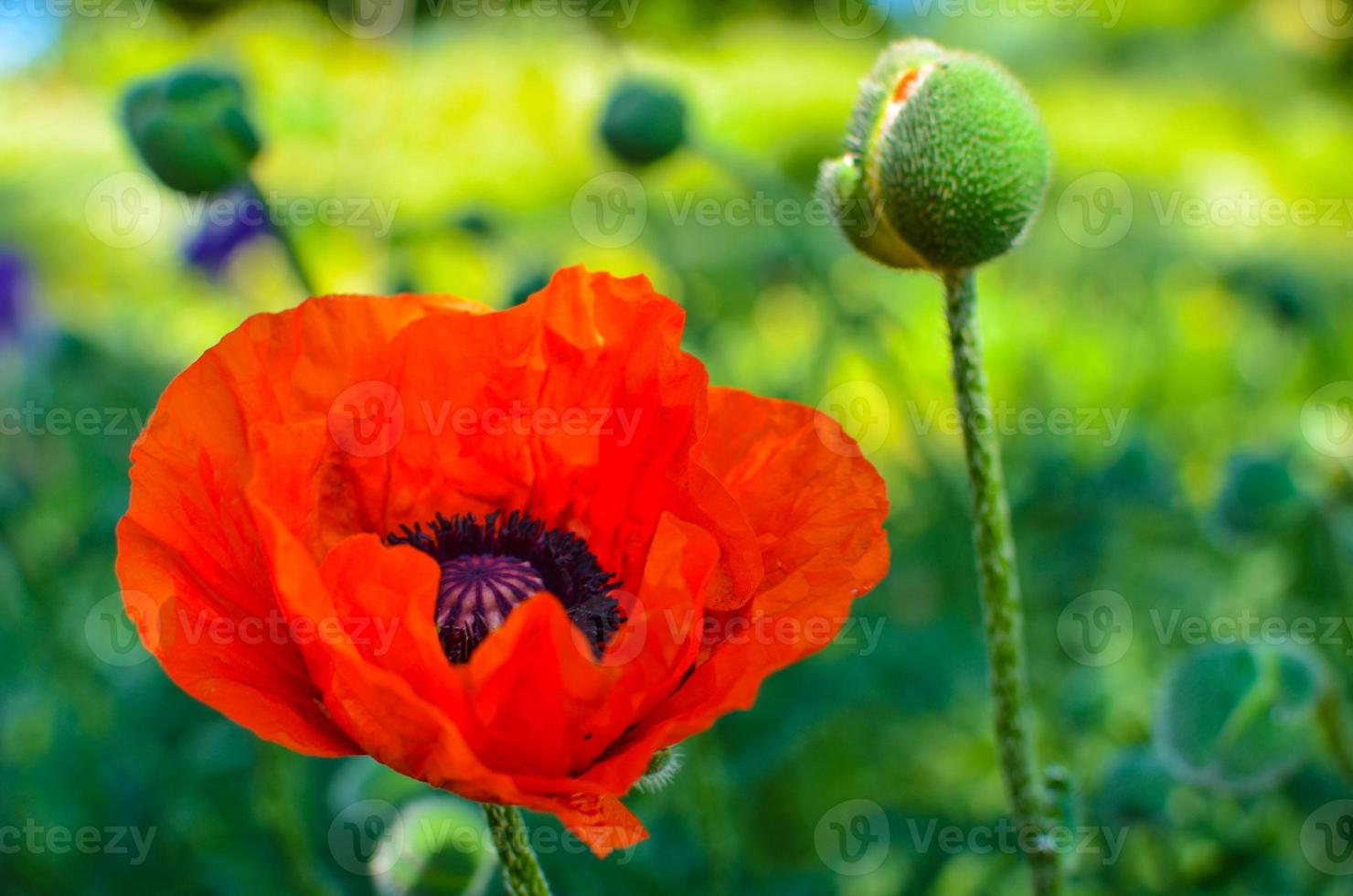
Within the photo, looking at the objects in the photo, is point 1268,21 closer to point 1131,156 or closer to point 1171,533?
point 1131,156

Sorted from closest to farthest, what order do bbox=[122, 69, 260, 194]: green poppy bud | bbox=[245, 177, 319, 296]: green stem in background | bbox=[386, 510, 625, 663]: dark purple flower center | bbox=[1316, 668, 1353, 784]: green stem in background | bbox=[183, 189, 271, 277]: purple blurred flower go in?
bbox=[386, 510, 625, 663]: dark purple flower center, bbox=[1316, 668, 1353, 784]: green stem in background, bbox=[245, 177, 319, 296]: green stem in background, bbox=[122, 69, 260, 194]: green poppy bud, bbox=[183, 189, 271, 277]: purple blurred flower

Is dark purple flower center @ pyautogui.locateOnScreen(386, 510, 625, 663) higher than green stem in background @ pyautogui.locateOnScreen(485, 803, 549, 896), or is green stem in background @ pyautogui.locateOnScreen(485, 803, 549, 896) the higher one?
dark purple flower center @ pyautogui.locateOnScreen(386, 510, 625, 663)

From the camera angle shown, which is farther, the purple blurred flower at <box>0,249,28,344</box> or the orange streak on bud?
the purple blurred flower at <box>0,249,28,344</box>

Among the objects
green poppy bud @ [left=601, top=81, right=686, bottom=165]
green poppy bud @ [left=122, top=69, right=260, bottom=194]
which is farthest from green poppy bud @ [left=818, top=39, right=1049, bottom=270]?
green poppy bud @ [left=601, top=81, right=686, bottom=165]

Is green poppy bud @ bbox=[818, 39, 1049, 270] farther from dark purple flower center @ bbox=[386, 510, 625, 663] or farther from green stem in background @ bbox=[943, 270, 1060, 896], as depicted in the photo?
dark purple flower center @ bbox=[386, 510, 625, 663]

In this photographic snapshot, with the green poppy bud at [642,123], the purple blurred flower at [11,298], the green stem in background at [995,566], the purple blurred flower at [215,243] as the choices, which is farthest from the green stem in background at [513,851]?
the purple blurred flower at [11,298]

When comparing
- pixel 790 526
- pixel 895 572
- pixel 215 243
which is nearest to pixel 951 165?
pixel 790 526

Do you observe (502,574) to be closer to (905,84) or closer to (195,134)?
(905,84)
